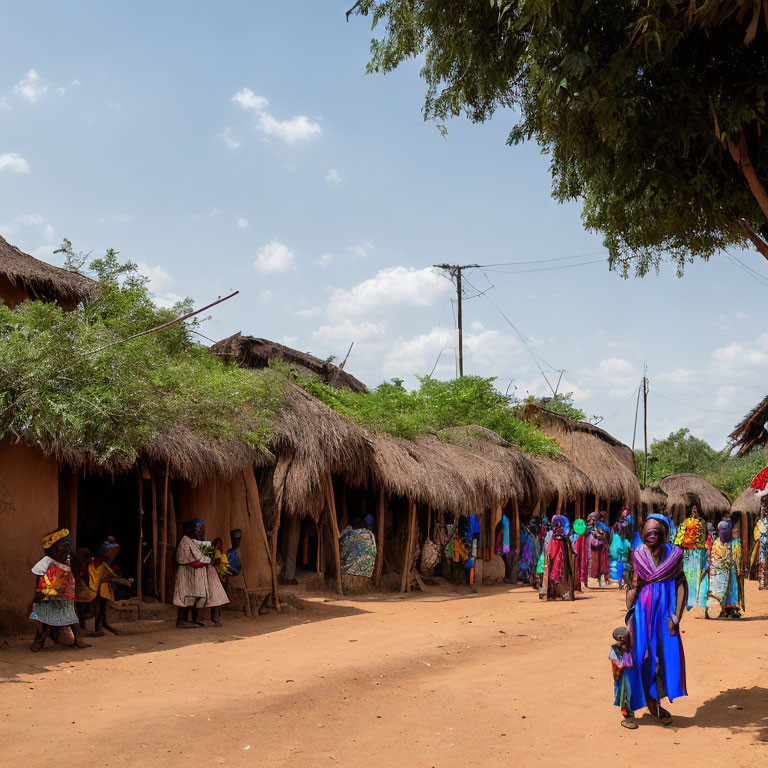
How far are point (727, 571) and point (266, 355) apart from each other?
39.6 ft

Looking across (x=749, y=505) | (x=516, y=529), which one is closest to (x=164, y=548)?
(x=516, y=529)

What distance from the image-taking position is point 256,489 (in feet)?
38.4

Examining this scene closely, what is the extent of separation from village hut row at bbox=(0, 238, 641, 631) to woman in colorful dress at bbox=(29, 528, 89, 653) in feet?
2.30

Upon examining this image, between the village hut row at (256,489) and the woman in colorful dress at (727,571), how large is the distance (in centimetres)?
526

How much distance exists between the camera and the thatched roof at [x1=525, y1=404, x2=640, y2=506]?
2361 cm

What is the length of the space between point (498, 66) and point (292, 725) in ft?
17.4

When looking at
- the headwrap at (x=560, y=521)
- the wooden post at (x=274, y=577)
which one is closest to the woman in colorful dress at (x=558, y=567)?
the headwrap at (x=560, y=521)

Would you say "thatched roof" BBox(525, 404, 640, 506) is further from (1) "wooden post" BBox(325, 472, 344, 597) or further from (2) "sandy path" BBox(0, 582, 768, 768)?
(2) "sandy path" BBox(0, 582, 768, 768)

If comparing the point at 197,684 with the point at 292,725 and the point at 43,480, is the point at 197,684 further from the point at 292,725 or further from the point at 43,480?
the point at 43,480

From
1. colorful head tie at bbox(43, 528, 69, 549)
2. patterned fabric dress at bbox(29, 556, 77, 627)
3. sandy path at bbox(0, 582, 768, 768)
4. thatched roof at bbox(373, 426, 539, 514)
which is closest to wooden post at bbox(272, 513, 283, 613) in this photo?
sandy path at bbox(0, 582, 768, 768)

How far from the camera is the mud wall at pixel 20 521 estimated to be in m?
8.62

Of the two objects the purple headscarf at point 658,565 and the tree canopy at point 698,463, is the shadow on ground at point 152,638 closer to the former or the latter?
the purple headscarf at point 658,565

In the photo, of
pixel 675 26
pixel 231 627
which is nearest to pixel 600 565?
pixel 231 627

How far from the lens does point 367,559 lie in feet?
46.9
